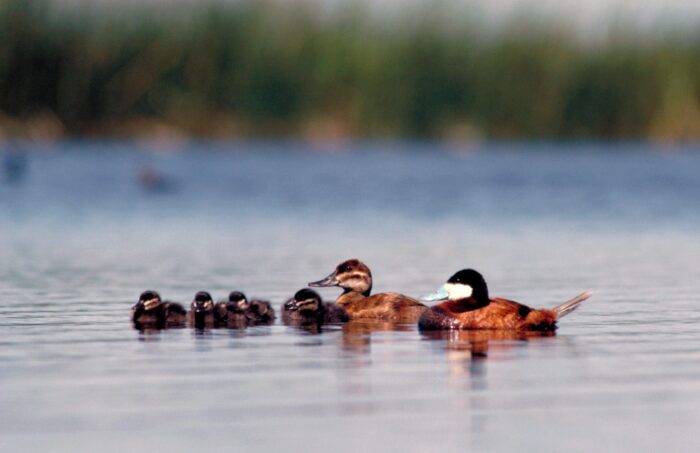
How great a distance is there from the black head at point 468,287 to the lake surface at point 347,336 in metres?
0.69

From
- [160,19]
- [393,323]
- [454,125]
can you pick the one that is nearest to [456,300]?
[393,323]

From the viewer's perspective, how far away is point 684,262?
22.1m

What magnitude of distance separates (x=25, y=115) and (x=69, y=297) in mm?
51493

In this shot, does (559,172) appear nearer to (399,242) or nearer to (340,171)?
(340,171)

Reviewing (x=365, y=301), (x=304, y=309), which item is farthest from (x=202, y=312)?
(x=365, y=301)

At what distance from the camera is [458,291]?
1505 cm

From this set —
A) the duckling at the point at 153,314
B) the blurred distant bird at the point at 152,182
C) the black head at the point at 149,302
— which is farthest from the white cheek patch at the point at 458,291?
the blurred distant bird at the point at 152,182

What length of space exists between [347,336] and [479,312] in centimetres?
121

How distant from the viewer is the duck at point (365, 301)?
15781 mm

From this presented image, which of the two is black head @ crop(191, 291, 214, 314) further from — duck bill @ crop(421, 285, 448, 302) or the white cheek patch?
the white cheek patch

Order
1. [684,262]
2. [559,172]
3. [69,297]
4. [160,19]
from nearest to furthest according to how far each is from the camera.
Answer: [69,297] → [684,262] → [559,172] → [160,19]

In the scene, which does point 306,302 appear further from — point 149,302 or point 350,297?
point 149,302

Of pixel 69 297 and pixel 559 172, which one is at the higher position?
pixel 559 172

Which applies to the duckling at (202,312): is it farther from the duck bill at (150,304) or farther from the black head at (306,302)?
the black head at (306,302)
